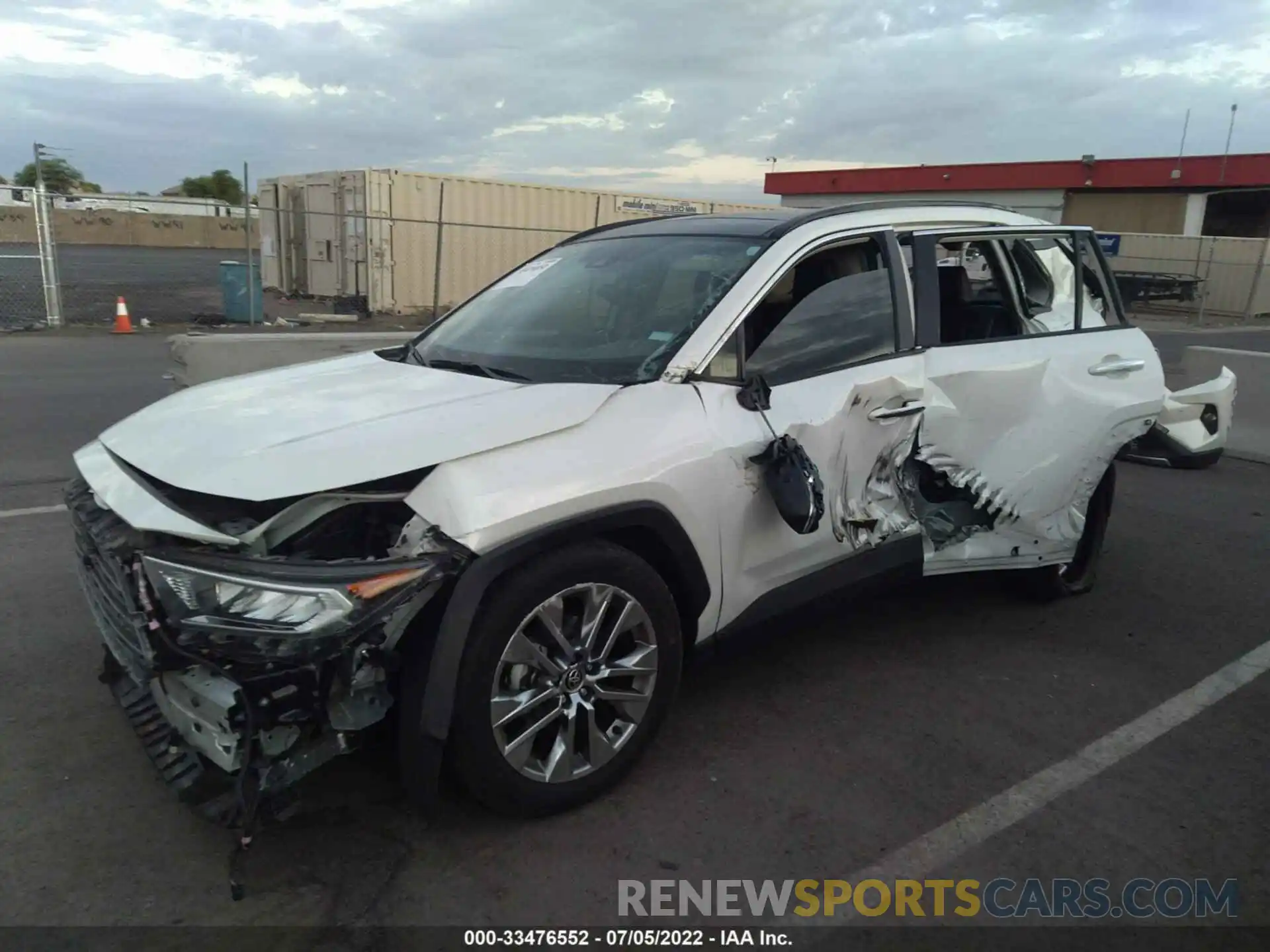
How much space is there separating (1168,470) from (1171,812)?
5716 mm

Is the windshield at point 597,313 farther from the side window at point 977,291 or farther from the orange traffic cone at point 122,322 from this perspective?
the orange traffic cone at point 122,322

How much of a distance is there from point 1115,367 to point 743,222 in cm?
199

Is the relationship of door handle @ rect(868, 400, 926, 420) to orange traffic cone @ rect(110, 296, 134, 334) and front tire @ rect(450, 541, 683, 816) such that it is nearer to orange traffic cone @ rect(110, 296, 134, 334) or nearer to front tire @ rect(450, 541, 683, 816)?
front tire @ rect(450, 541, 683, 816)

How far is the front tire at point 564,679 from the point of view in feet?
8.66

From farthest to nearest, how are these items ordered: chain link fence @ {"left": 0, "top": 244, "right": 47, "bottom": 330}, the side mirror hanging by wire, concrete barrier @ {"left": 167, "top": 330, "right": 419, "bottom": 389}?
chain link fence @ {"left": 0, "top": 244, "right": 47, "bottom": 330} < concrete barrier @ {"left": 167, "top": 330, "right": 419, "bottom": 389} < the side mirror hanging by wire

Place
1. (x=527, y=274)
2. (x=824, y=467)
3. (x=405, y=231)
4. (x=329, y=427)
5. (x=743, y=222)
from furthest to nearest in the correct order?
1. (x=405, y=231)
2. (x=527, y=274)
3. (x=743, y=222)
4. (x=824, y=467)
5. (x=329, y=427)

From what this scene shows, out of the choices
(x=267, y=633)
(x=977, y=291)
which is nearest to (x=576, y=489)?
(x=267, y=633)

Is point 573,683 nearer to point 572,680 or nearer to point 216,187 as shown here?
point 572,680

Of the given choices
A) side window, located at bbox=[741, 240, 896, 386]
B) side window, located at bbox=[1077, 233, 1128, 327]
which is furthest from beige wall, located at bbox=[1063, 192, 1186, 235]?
side window, located at bbox=[741, 240, 896, 386]

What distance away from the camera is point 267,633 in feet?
7.65

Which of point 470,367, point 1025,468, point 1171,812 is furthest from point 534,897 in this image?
point 1025,468

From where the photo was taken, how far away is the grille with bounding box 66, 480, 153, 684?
8.47ft

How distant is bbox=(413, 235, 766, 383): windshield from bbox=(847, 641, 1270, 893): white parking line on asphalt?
1664 millimetres

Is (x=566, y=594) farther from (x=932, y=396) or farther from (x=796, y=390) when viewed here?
(x=932, y=396)
